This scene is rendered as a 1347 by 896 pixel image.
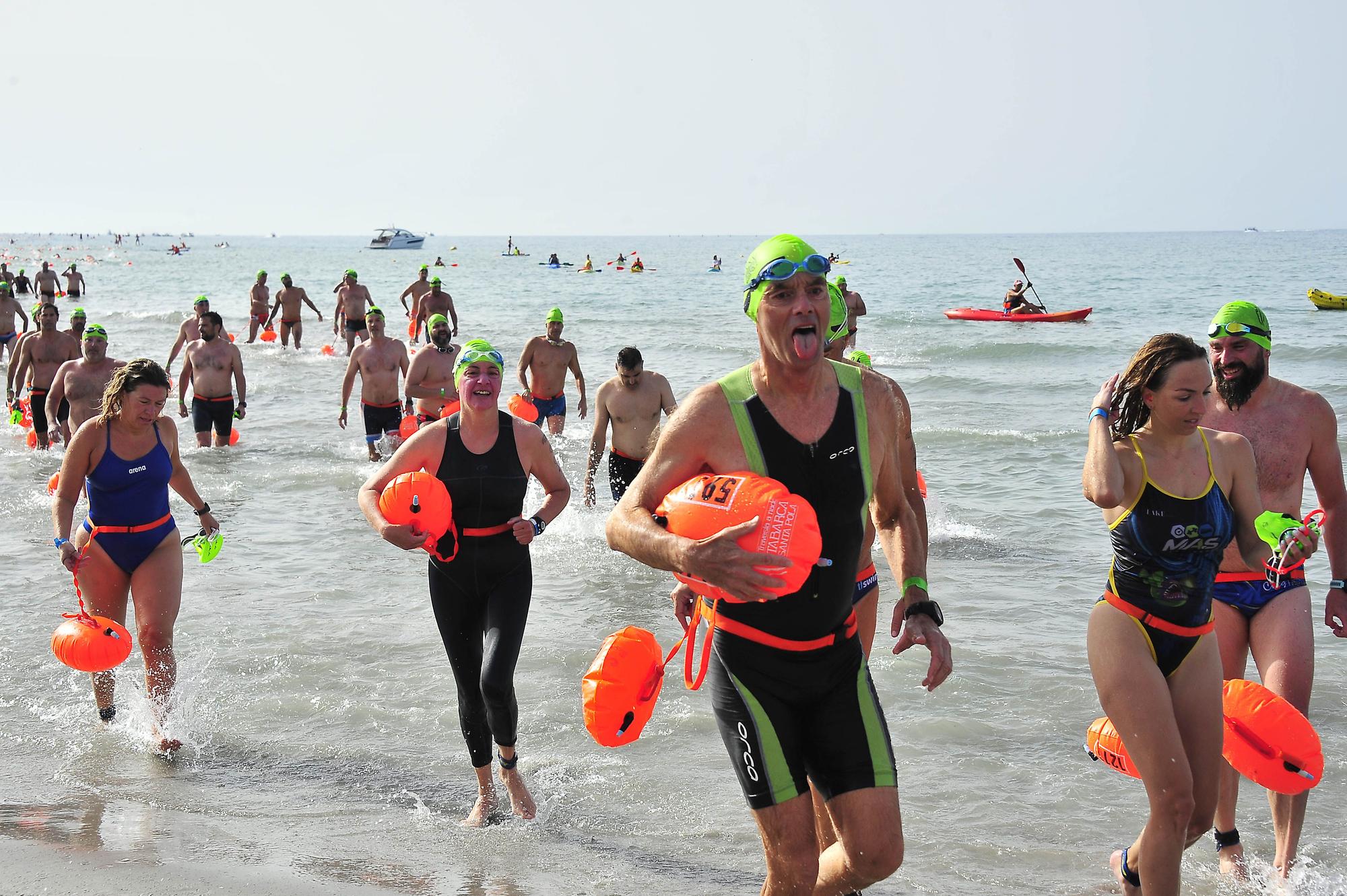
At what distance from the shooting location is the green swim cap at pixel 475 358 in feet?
17.3

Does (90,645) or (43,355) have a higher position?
(43,355)

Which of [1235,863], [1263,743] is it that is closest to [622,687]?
[1263,743]

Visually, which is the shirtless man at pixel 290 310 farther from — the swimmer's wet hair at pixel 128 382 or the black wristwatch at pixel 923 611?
the black wristwatch at pixel 923 611

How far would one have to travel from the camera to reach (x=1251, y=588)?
14.3 ft

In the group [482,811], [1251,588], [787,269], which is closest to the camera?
[787,269]

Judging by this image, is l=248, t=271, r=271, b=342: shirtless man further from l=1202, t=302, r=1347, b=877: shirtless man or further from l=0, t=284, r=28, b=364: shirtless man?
l=1202, t=302, r=1347, b=877: shirtless man

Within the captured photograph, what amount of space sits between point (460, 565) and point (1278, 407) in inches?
131

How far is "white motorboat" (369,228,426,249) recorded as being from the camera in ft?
418

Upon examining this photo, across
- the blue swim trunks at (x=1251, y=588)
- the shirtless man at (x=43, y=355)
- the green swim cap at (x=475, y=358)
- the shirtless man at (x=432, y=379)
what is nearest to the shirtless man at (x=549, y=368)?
the shirtless man at (x=432, y=379)

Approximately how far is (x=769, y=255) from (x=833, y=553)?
81 cm

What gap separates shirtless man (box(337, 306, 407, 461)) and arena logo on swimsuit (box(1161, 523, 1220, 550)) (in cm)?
1048

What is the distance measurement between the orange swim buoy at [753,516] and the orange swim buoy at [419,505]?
86.6 inches

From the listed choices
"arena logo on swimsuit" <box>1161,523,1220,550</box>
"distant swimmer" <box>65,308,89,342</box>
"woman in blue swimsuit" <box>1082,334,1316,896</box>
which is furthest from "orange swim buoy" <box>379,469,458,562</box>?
"distant swimmer" <box>65,308,89,342</box>

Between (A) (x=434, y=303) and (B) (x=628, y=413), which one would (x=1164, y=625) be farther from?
(A) (x=434, y=303)
